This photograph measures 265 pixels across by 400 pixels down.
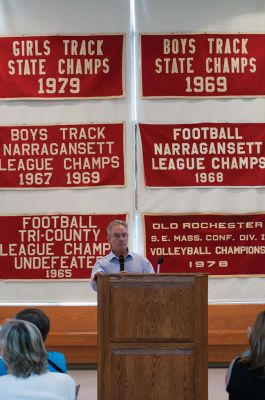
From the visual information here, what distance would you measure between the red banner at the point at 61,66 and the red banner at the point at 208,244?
1.34 m

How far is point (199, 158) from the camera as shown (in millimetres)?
6863

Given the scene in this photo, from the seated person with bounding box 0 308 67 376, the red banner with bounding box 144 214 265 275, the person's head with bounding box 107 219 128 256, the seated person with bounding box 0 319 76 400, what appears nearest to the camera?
the seated person with bounding box 0 319 76 400

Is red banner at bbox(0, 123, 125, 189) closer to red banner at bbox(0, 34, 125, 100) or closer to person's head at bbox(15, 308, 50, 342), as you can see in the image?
red banner at bbox(0, 34, 125, 100)

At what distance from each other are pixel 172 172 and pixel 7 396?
14.5ft

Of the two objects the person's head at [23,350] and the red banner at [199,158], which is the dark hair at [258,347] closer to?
the person's head at [23,350]

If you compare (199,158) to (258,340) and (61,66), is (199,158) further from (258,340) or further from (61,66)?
(258,340)

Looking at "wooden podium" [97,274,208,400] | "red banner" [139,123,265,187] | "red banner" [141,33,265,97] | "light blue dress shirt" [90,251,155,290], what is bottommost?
"wooden podium" [97,274,208,400]

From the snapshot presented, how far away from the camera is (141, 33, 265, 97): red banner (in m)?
6.86

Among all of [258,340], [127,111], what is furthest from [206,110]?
[258,340]

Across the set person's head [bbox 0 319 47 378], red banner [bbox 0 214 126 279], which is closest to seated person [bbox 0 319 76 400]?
person's head [bbox 0 319 47 378]

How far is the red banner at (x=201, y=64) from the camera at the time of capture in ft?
22.5

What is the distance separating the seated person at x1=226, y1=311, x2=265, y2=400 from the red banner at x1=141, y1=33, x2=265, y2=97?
4262 millimetres

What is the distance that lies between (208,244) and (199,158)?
0.81m

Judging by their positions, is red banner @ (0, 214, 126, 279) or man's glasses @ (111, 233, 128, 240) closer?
man's glasses @ (111, 233, 128, 240)
